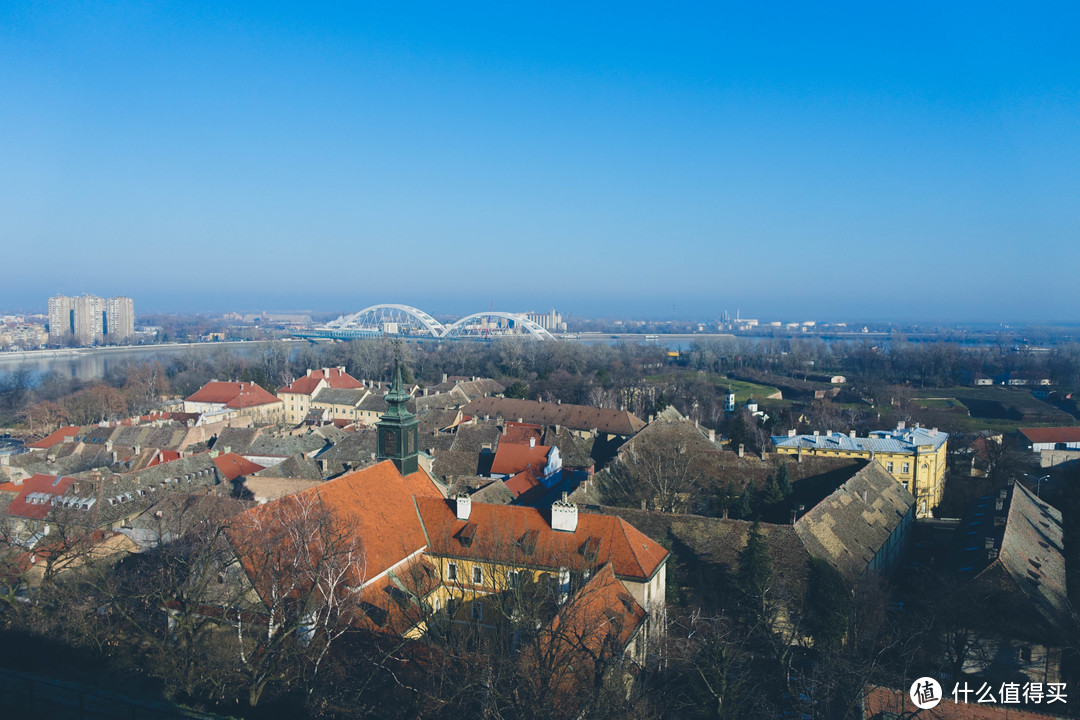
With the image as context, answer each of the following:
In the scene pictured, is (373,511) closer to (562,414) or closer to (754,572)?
(754,572)

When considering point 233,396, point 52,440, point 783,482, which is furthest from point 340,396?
point 783,482

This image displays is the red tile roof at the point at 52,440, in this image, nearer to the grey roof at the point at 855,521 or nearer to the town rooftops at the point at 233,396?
the town rooftops at the point at 233,396

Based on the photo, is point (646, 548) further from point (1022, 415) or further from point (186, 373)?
point (186, 373)

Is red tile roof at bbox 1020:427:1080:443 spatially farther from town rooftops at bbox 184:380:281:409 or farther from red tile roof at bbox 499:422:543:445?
town rooftops at bbox 184:380:281:409

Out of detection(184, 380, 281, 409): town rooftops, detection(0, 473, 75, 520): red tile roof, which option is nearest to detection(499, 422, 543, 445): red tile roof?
detection(0, 473, 75, 520): red tile roof

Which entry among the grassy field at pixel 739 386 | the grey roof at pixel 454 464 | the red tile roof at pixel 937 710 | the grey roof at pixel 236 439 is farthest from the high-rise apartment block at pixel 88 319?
the red tile roof at pixel 937 710

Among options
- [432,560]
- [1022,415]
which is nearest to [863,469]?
[432,560]
